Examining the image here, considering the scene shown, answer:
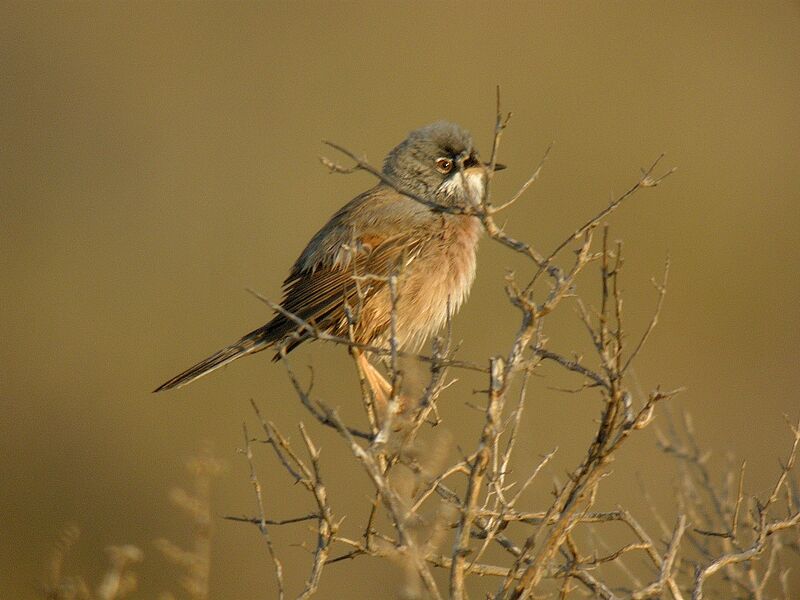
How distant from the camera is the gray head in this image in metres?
6.83

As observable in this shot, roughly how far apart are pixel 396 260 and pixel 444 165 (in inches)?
33.1

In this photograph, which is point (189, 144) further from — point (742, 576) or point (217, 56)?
point (742, 576)

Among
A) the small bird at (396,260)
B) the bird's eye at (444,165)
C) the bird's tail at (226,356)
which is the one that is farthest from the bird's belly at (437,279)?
the bird's tail at (226,356)

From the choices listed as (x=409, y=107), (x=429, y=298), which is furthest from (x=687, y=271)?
(x=429, y=298)

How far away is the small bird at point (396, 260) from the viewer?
6.19 meters

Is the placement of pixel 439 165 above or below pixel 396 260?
above

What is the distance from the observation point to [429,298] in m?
6.45

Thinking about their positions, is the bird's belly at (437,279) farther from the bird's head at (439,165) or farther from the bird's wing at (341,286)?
the bird's head at (439,165)

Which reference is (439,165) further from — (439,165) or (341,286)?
(341,286)

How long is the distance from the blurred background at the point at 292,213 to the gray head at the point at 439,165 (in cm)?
347

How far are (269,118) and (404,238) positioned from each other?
8.46 m

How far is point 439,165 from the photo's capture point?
6.87 m

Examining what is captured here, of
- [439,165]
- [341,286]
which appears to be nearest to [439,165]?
[439,165]

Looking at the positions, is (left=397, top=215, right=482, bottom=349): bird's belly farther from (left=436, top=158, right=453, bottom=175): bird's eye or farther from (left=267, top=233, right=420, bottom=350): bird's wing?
(left=436, top=158, right=453, bottom=175): bird's eye
